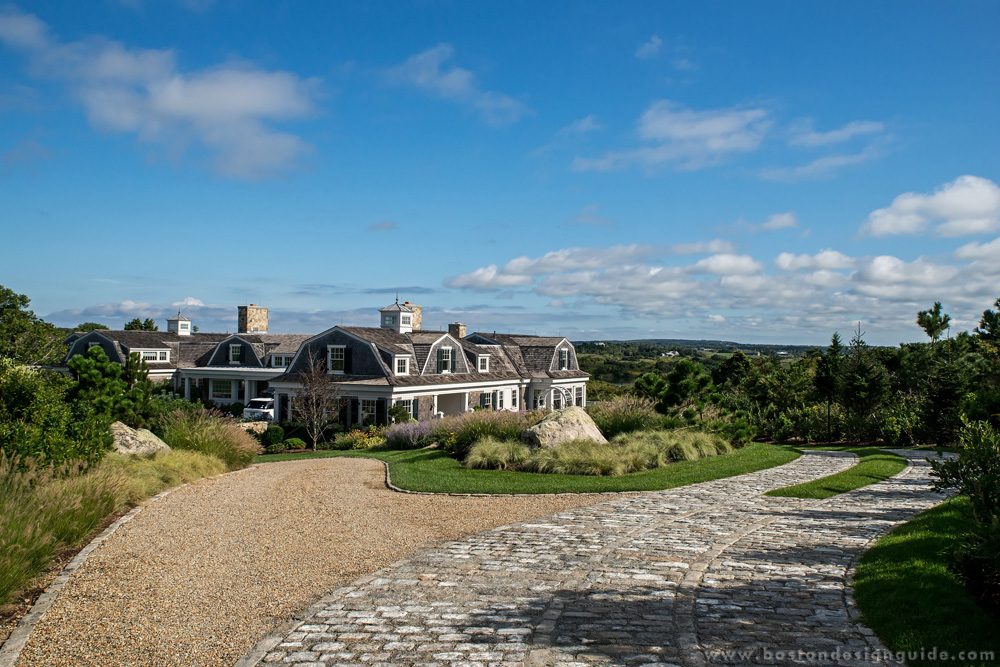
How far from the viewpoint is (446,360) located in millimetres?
36062

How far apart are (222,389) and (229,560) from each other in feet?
125

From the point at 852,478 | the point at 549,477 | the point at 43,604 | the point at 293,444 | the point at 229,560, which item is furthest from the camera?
the point at 293,444

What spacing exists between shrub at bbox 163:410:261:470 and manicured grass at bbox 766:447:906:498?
44.3ft

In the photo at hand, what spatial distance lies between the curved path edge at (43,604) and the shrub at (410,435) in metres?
13.4

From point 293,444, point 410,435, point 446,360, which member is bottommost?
point 293,444

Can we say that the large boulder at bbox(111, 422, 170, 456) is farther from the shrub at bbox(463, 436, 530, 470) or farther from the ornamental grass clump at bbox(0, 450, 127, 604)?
the shrub at bbox(463, 436, 530, 470)

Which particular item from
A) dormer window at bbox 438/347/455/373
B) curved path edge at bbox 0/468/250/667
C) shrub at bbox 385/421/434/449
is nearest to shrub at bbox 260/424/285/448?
shrub at bbox 385/421/434/449

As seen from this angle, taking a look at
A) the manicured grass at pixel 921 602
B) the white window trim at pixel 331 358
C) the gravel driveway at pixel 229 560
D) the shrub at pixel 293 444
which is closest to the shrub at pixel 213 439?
the gravel driveway at pixel 229 560

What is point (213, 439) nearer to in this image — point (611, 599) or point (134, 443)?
point (134, 443)

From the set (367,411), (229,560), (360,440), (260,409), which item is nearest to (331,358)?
(367,411)

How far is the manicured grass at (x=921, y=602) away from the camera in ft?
17.8

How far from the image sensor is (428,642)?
5.87m

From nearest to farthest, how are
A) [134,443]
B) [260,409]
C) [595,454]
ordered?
[134,443] < [595,454] < [260,409]

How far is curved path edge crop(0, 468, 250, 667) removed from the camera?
5855 millimetres
